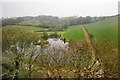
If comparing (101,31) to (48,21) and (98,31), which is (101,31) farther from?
(48,21)

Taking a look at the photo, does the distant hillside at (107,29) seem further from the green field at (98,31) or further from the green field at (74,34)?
the green field at (74,34)

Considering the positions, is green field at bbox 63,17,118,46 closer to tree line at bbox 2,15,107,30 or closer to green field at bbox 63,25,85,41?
green field at bbox 63,25,85,41

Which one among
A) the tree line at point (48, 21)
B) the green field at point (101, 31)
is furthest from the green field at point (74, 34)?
the tree line at point (48, 21)

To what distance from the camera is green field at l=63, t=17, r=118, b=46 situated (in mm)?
5863

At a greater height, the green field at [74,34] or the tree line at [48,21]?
the tree line at [48,21]

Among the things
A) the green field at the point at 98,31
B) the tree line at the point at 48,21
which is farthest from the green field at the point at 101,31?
the tree line at the point at 48,21

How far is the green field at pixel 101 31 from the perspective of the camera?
5863 millimetres

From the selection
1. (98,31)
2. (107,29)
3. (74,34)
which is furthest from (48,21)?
(107,29)

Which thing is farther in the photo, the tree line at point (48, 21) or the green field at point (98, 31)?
the tree line at point (48, 21)

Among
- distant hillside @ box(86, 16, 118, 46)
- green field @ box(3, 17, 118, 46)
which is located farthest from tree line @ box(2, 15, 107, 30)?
distant hillside @ box(86, 16, 118, 46)

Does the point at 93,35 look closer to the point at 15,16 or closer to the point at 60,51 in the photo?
the point at 60,51

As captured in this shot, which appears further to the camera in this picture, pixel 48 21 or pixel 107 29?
pixel 48 21

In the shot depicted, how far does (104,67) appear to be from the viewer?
17.6ft

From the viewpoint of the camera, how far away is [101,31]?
604 cm
